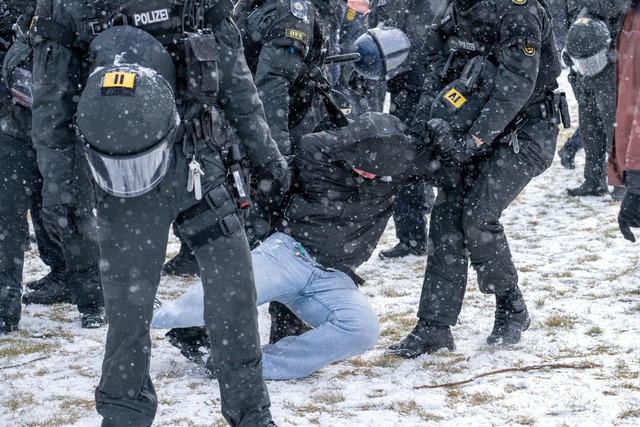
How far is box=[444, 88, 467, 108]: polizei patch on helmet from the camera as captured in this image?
182 inches

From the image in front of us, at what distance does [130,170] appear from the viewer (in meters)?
2.97

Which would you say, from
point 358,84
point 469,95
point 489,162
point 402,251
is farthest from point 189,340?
point 358,84

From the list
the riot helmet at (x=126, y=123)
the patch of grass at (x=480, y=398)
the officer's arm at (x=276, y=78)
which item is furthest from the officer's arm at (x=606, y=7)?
the riot helmet at (x=126, y=123)

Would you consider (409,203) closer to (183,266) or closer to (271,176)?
(183,266)

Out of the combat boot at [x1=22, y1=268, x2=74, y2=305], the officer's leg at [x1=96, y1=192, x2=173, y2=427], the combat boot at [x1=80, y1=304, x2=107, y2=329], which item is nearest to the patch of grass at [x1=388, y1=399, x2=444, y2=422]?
the officer's leg at [x1=96, y1=192, x2=173, y2=427]

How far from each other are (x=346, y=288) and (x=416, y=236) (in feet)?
8.49

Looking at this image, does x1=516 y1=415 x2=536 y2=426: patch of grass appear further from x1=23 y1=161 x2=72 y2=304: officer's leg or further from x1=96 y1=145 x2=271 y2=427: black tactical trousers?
x1=23 y1=161 x2=72 y2=304: officer's leg

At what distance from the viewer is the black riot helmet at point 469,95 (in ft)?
15.1

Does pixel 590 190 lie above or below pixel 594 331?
above

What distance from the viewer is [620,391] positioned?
3896mm

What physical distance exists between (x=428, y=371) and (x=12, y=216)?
266 centimetres

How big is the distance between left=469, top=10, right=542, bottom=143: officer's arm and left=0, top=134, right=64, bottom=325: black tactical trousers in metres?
2.63

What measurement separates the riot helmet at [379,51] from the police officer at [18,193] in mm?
2035

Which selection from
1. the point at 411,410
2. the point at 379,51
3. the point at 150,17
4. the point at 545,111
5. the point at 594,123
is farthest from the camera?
the point at 594,123
